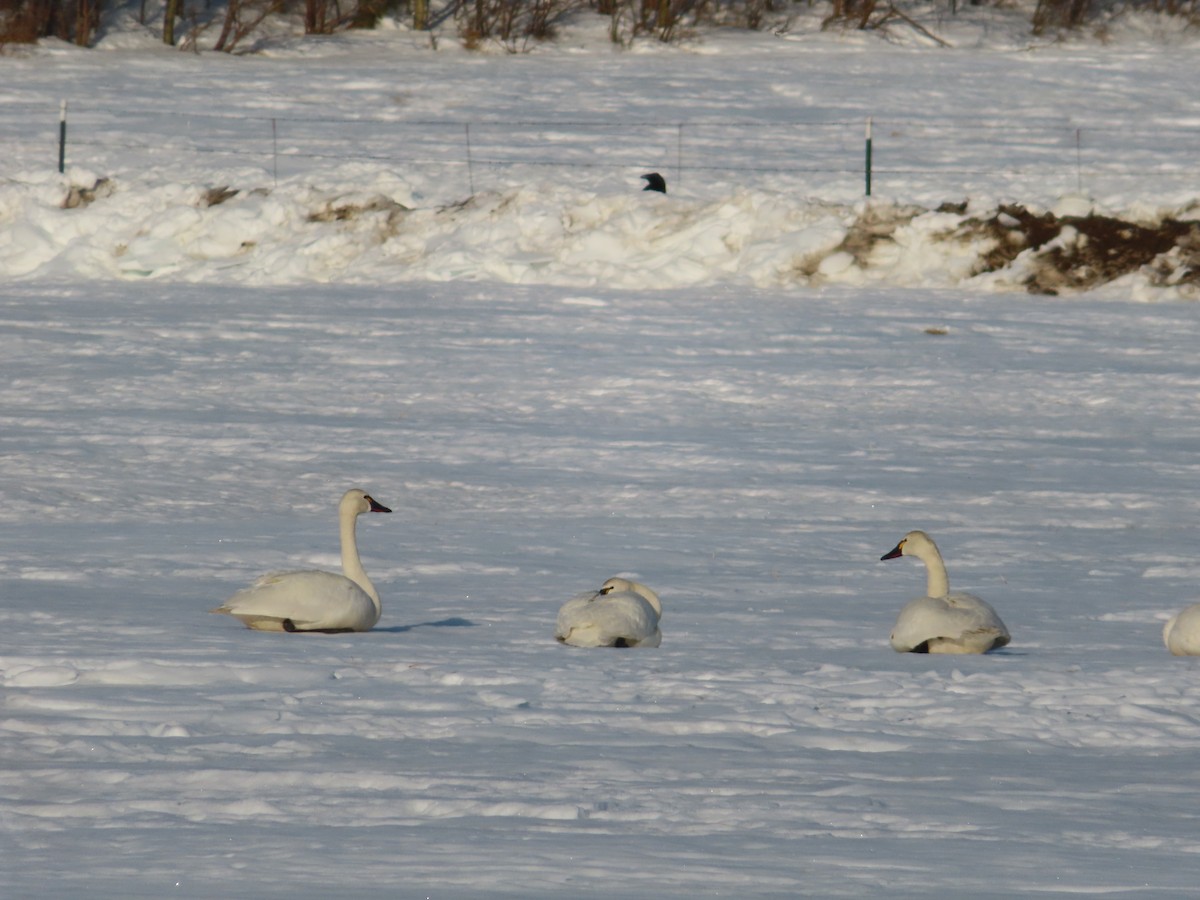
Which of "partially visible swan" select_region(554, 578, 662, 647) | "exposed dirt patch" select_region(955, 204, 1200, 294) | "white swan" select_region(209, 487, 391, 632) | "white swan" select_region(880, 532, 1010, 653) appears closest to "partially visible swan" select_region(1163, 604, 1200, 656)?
"white swan" select_region(880, 532, 1010, 653)

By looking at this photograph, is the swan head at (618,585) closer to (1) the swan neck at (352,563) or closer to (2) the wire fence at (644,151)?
(1) the swan neck at (352,563)

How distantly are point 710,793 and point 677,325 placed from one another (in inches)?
485

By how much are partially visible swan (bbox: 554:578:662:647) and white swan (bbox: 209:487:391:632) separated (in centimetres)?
82

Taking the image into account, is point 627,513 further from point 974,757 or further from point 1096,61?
point 1096,61

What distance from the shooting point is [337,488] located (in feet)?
39.8

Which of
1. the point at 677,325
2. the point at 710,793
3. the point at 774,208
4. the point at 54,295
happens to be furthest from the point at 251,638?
the point at 774,208

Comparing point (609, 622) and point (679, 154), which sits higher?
point (679, 154)

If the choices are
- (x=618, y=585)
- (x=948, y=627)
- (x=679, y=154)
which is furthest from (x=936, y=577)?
(x=679, y=154)

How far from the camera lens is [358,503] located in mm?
8930

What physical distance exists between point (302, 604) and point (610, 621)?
1240 millimetres

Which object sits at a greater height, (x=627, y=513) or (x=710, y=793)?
(x=710, y=793)

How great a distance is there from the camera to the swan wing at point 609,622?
25.4 ft

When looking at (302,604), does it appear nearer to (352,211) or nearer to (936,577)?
(936,577)

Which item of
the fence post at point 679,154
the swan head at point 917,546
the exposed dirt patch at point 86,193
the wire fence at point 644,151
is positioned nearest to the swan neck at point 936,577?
the swan head at point 917,546
